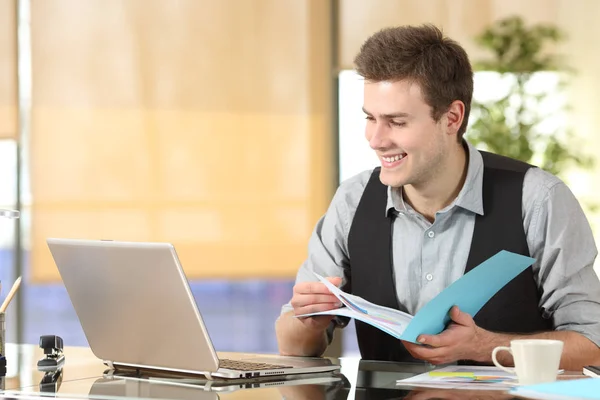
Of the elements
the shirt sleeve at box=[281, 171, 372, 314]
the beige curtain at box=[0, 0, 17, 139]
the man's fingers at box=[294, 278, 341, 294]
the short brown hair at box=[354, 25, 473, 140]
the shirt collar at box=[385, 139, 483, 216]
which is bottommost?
the man's fingers at box=[294, 278, 341, 294]

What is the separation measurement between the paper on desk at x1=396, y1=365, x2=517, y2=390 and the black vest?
0.42m

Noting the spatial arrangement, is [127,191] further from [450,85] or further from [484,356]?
[484,356]

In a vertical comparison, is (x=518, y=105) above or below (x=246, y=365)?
above

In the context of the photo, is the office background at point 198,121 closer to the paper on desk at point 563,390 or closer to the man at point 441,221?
the man at point 441,221

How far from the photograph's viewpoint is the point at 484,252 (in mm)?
2184

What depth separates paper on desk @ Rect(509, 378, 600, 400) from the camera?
1348mm

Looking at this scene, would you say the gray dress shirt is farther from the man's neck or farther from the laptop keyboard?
the laptop keyboard

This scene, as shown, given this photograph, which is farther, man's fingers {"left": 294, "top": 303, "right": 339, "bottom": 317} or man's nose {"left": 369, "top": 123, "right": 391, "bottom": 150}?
man's nose {"left": 369, "top": 123, "right": 391, "bottom": 150}

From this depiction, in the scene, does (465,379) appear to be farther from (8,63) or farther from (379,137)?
(8,63)

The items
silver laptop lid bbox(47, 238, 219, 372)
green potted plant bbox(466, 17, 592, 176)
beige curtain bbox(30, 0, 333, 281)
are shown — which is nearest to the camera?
silver laptop lid bbox(47, 238, 219, 372)

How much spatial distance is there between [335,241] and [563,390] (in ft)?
3.43

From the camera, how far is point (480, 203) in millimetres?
2211

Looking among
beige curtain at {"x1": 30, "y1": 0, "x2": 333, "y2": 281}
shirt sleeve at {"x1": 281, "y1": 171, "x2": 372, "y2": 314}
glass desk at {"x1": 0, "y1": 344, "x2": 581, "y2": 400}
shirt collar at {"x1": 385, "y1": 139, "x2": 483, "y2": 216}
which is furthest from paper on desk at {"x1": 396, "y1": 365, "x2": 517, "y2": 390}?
Result: beige curtain at {"x1": 30, "y1": 0, "x2": 333, "y2": 281}

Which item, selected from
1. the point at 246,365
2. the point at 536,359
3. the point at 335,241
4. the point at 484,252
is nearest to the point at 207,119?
the point at 335,241
